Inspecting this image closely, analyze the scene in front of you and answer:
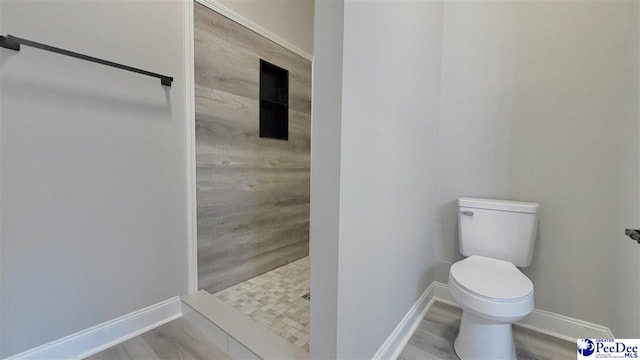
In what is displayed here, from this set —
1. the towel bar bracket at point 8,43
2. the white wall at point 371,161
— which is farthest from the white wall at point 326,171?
the towel bar bracket at point 8,43

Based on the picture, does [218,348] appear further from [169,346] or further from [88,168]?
[88,168]

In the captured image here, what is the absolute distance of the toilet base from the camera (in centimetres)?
126

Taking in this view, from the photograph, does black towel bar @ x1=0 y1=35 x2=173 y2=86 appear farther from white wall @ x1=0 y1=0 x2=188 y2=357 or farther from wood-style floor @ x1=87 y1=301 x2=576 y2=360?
wood-style floor @ x1=87 y1=301 x2=576 y2=360

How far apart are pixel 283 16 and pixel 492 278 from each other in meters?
2.40

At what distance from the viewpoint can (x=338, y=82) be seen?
909 mm

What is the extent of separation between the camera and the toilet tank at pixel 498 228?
1.48 m

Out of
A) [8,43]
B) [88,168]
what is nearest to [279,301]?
[88,168]

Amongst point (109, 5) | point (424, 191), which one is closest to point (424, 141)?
point (424, 191)

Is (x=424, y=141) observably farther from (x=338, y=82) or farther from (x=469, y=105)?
(x=338, y=82)

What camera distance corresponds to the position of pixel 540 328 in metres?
1.58

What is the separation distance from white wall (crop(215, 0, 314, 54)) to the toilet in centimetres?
191

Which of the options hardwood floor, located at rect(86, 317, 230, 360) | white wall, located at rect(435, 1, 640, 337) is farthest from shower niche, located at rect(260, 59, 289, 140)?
hardwood floor, located at rect(86, 317, 230, 360)

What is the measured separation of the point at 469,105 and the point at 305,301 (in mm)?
1695
